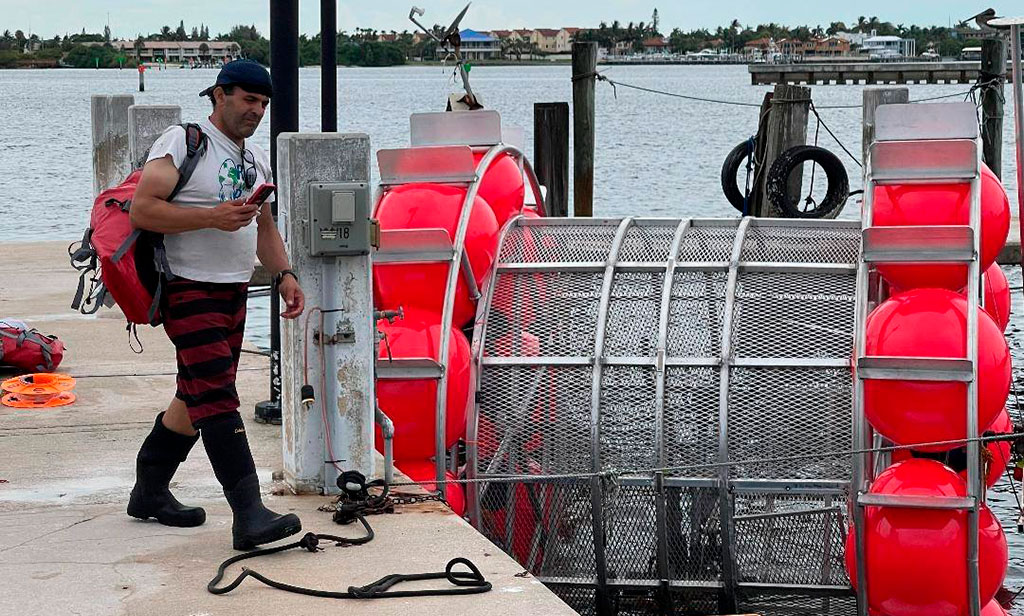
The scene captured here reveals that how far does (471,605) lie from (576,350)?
2733mm

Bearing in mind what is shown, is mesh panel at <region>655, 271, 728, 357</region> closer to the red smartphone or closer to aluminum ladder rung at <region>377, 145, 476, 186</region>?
aluminum ladder rung at <region>377, 145, 476, 186</region>

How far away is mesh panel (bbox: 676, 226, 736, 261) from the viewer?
869cm

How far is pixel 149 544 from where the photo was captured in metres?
6.41

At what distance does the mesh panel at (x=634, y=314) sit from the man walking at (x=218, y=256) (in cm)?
241

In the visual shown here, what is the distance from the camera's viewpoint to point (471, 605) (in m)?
5.75

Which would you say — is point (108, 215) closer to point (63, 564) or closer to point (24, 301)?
point (63, 564)

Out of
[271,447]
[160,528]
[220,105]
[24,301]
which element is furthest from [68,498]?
[24,301]

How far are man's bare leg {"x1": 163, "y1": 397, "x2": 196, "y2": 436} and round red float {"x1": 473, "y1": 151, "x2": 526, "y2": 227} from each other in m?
2.99

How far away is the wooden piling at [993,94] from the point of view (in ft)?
61.7

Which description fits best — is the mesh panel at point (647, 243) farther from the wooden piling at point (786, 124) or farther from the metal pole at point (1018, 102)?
the wooden piling at point (786, 124)

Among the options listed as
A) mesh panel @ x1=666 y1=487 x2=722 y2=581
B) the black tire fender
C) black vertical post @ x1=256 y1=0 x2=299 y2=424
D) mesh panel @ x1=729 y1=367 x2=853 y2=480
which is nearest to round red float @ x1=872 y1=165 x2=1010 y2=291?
mesh panel @ x1=729 y1=367 x2=853 y2=480

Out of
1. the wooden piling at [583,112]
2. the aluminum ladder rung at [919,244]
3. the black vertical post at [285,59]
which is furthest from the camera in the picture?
the wooden piling at [583,112]

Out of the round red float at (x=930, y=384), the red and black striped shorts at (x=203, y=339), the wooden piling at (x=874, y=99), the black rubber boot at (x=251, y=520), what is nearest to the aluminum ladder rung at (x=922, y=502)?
the round red float at (x=930, y=384)

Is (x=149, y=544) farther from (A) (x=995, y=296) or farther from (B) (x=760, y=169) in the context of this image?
(B) (x=760, y=169)
